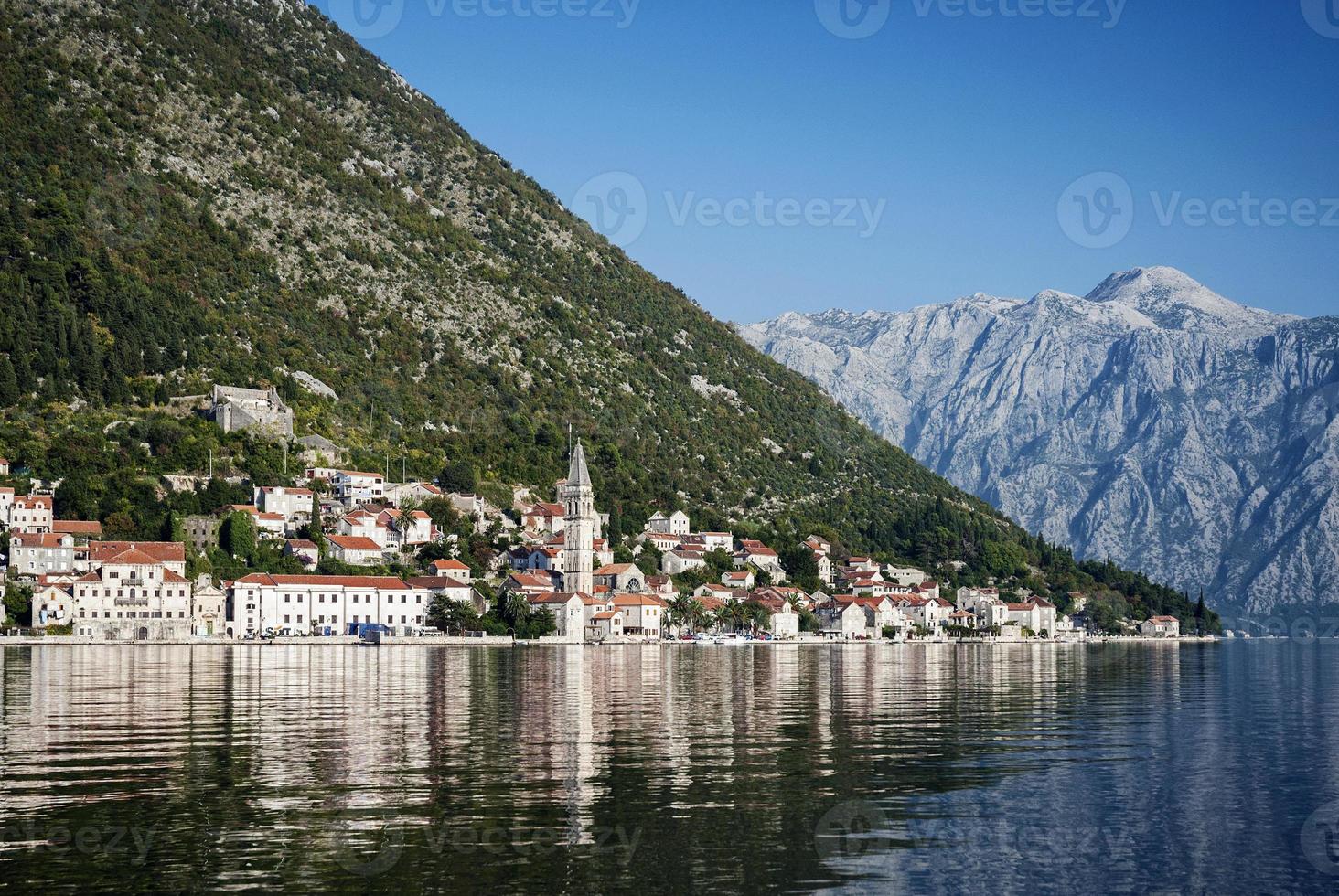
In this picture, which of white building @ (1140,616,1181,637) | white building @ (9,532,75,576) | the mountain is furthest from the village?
white building @ (1140,616,1181,637)

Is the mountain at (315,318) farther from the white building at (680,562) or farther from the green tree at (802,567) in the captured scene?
the white building at (680,562)

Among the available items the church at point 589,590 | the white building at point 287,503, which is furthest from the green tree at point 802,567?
the white building at point 287,503

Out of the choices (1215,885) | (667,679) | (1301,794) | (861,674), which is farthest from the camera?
(861,674)

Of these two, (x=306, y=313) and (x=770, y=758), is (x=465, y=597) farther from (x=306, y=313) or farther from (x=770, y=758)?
(x=770, y=758)

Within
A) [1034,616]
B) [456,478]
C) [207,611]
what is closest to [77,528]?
[207,611]

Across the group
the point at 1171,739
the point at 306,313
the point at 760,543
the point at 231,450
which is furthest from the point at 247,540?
the point at 1171,739
